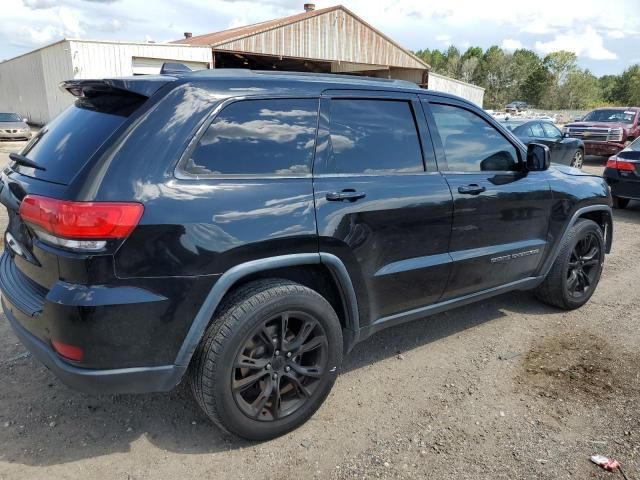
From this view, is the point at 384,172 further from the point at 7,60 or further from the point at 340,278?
the point at 7,60

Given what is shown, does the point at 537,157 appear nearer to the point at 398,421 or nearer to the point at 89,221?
the point at 398,421

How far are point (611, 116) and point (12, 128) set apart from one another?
23.4 metres

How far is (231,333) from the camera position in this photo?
246 cm

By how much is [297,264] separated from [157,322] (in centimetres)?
75

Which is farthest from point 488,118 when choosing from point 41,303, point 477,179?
point 41,303

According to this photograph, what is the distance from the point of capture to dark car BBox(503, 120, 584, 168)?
12391mm

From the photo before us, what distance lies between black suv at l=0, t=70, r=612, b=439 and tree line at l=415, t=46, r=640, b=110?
2922 inches

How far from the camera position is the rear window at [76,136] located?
93.8 inches

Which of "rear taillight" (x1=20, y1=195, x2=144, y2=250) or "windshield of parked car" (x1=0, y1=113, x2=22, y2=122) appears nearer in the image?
"rear taillight" (x1=20, y1=195, x2=144, y2=250)

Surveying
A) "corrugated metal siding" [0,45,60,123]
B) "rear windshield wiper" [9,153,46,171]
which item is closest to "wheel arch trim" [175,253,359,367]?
"rear windshield wiper" [9,153,46,171]

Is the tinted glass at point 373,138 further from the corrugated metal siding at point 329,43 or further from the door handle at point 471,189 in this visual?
the corrugated metal siding at point 329,43

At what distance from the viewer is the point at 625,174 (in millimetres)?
8867

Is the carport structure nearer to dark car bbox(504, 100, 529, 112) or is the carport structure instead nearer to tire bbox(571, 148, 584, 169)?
tire bbox(571, 148, 584, 169)

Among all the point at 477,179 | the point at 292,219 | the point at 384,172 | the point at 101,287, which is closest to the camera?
the point at 101,287
